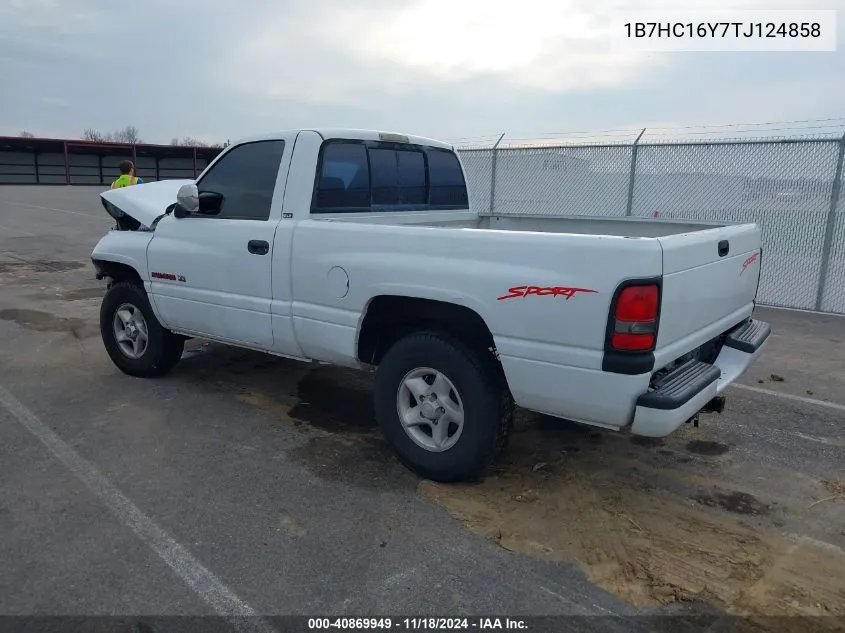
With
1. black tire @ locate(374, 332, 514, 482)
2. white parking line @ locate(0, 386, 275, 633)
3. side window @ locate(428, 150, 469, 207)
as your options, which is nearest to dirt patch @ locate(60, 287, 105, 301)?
white parking line @ locate(0, 386, 275, 633)

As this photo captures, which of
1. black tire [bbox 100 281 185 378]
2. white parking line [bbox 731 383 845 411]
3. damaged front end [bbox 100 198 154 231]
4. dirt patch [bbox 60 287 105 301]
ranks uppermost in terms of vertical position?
damaged front end [bbox 100 198 154 231]

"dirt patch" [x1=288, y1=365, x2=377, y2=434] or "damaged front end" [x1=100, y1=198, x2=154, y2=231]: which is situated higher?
"damaged front end" [x1=100, y1=198, x2=154, y2=231]

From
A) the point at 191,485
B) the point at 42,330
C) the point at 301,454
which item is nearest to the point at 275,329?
the point at 301,454

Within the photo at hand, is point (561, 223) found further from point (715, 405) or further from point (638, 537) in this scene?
point (638, 537)

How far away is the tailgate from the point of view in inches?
122

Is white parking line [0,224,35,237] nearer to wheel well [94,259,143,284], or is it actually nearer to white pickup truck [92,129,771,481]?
wheel well [94,259,143,284]

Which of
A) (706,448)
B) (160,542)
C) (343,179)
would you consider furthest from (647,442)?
(160,542)

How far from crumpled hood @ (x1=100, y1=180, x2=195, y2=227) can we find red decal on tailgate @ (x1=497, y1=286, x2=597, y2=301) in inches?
132

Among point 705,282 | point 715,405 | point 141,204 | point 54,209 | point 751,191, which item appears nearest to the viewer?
point 705,282

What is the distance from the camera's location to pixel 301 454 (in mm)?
4234

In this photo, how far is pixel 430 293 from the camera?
3.58 m

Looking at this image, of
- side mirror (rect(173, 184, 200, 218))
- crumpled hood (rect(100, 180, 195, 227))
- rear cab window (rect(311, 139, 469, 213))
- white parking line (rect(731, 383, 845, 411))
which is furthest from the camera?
crumpled hood (rect(100, 180, 195, 227))

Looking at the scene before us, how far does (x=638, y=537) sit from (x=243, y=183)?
3.39 meters

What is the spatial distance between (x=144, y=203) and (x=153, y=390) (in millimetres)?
1604
